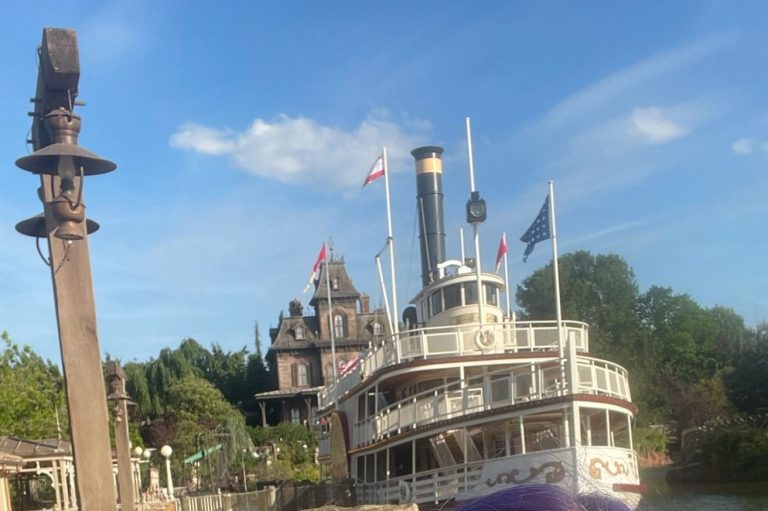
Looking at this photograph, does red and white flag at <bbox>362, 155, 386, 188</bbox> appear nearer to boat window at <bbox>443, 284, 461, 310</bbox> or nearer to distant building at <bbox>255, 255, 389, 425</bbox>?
boat window at <bbox>443, 284, 461, 310</bbox>

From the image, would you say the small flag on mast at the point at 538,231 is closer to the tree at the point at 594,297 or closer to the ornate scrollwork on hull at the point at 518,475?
the ornate scrollwork on hull at the point at 518,475

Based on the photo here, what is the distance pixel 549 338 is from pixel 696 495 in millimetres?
19304

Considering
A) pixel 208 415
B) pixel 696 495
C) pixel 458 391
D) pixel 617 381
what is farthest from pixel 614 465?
pixel 208 415

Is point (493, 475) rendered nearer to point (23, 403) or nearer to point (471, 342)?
point (471, 342)

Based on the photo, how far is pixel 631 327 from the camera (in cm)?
6025

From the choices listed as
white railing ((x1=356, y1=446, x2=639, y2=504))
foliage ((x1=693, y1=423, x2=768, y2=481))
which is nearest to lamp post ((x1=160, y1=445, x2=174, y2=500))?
white railing ((x1=356, y1=446, x2=639, y2=504))

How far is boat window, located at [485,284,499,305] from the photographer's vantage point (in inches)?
894

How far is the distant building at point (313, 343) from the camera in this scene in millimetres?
62281

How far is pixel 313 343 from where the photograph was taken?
62906 mm

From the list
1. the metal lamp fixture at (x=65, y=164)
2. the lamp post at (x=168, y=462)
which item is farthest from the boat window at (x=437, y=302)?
the metal lamp fixture at (x=65, y=164)

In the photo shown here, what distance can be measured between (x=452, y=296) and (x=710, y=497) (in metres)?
18.0

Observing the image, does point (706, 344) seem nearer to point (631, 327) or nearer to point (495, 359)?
point (631, 327)

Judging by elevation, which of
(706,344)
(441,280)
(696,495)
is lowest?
(696,495)

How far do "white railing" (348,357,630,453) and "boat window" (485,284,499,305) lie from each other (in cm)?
279
